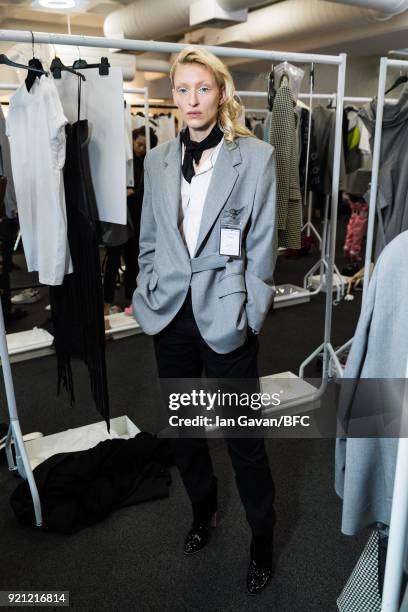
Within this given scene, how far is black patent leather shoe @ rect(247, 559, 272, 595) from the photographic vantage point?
178 centimetres

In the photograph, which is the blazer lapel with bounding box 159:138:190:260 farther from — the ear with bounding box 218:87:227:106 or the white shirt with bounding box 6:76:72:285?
the white shirt with bounding box 6:76:72:285

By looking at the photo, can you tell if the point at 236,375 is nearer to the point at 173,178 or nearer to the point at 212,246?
the point at 212,246

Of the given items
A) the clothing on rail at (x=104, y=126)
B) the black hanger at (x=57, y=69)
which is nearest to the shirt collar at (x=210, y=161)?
the clothing on rail at (x=104, y=126)

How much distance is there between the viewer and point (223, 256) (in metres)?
1.58

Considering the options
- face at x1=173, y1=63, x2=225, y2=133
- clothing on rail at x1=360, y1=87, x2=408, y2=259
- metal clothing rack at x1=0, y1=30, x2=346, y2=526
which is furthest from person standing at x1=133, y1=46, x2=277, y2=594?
clothing on rail at x1=360, y1=87, x2=408, y2=259

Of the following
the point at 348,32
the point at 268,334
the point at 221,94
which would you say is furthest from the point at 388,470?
the point at 348,32

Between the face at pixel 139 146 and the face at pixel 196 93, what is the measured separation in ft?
9.98

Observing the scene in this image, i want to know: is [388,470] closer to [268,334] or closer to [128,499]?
[128,499]

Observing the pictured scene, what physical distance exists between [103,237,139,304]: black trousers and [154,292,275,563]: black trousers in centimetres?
208

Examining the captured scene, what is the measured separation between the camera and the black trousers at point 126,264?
3772mm

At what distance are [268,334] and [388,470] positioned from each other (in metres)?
3.08

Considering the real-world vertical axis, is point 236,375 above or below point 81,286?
below

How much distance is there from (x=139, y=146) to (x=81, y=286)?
2854 mm

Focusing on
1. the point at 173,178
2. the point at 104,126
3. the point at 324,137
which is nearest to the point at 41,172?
the point at 104,126
